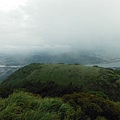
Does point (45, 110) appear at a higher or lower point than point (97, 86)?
higher

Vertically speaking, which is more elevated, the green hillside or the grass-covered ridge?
the grass-covered ridge

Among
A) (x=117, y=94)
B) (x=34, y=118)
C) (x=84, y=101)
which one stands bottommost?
(x=117, y=94)

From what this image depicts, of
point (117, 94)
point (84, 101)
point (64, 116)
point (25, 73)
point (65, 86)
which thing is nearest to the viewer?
point (64, 116)

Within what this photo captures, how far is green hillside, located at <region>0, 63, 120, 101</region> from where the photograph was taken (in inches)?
4638

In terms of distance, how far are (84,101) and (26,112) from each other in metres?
9.81

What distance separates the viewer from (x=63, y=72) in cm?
14138

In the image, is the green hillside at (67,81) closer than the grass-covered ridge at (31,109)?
No

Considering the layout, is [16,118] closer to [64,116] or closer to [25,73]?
[64,116]

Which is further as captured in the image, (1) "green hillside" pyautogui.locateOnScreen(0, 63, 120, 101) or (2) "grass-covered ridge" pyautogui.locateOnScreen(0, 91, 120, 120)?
(1) "green hillside" pyautogui.locateOnScreen(0, 63, 120, 101)

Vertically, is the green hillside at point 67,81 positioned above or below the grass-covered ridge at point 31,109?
below

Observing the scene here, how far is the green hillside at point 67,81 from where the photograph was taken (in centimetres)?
11781

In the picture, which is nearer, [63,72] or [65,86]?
[65,86]

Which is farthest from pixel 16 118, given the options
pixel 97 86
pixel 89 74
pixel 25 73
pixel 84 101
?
pixel 25 73

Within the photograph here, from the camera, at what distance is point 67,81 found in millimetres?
129375
